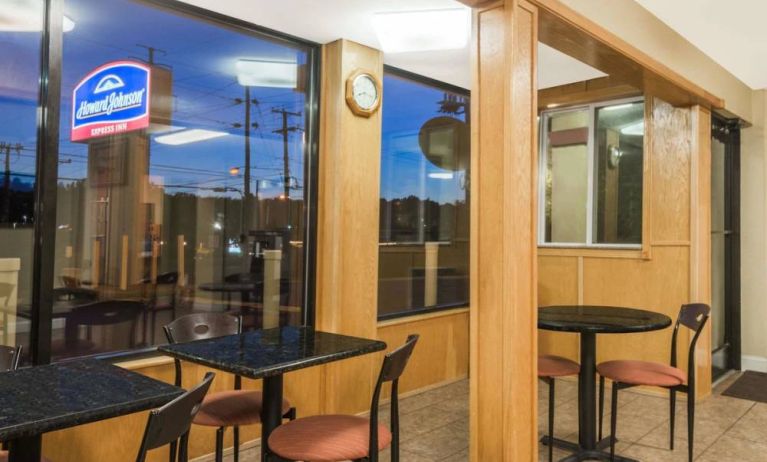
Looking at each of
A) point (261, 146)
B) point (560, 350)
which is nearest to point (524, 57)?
point (261, 146)

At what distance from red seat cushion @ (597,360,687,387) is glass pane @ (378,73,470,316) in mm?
1654

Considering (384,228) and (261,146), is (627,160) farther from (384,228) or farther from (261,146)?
(261,146)

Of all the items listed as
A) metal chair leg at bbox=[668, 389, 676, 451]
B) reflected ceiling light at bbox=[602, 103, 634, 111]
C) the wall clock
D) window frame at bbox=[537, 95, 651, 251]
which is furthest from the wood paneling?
reflected ceiling light at bbox=[602, 103, 634, 111]

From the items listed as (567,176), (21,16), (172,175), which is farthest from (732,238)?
(21,16)

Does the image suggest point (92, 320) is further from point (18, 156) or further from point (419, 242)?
point (419, 242)

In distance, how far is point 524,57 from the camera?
2.47m

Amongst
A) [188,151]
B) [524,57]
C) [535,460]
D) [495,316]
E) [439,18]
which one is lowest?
[535,460]

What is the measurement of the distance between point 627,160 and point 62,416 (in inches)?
178

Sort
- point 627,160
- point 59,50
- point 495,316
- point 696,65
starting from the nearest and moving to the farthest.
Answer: point 495,316, point 59,50, point 696,65, point 627,160

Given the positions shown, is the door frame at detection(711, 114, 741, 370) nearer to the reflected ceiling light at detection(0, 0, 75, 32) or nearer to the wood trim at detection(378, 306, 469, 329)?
the wood trim at detection(378, 306, 469, 329)

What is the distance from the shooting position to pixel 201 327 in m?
2.85

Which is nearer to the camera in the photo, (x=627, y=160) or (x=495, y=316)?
(x=495, y=316)

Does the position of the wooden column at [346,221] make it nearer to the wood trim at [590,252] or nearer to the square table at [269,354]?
the square table at [269,354]

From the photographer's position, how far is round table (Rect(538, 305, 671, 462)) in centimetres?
301
